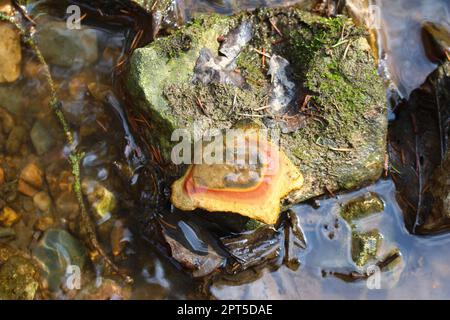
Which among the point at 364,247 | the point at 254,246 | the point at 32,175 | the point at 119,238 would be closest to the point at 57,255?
the point at 119,238

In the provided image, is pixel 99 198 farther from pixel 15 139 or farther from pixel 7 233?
pixel 15 139

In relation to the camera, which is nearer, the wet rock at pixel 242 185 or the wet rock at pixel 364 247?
the wet rock at pixel 242 185

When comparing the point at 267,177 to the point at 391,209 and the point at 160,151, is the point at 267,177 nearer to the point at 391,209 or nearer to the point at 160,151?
the point at 160,151

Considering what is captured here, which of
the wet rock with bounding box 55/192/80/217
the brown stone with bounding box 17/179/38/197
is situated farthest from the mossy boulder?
the brown stone with bounding box 17/179/38/197

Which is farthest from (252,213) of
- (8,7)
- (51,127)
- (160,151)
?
(8,7)

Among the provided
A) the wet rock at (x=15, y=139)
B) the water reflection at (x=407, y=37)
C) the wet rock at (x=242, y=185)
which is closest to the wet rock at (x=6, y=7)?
the wet rock at (x=15, y=139)

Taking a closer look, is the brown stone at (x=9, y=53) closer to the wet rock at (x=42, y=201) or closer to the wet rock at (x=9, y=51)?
the wet rock at (x=9, y=51)

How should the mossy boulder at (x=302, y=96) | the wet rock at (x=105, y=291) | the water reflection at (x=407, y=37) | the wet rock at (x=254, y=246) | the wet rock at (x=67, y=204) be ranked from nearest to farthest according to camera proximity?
the mossy boulder at (x=302, y=96)
the wet rock at (x=254, y=246)
the wet rock at (x=105, y=291)
the wet rock at (x=67, y=204)
the water reflection at (x=407, y=37)
